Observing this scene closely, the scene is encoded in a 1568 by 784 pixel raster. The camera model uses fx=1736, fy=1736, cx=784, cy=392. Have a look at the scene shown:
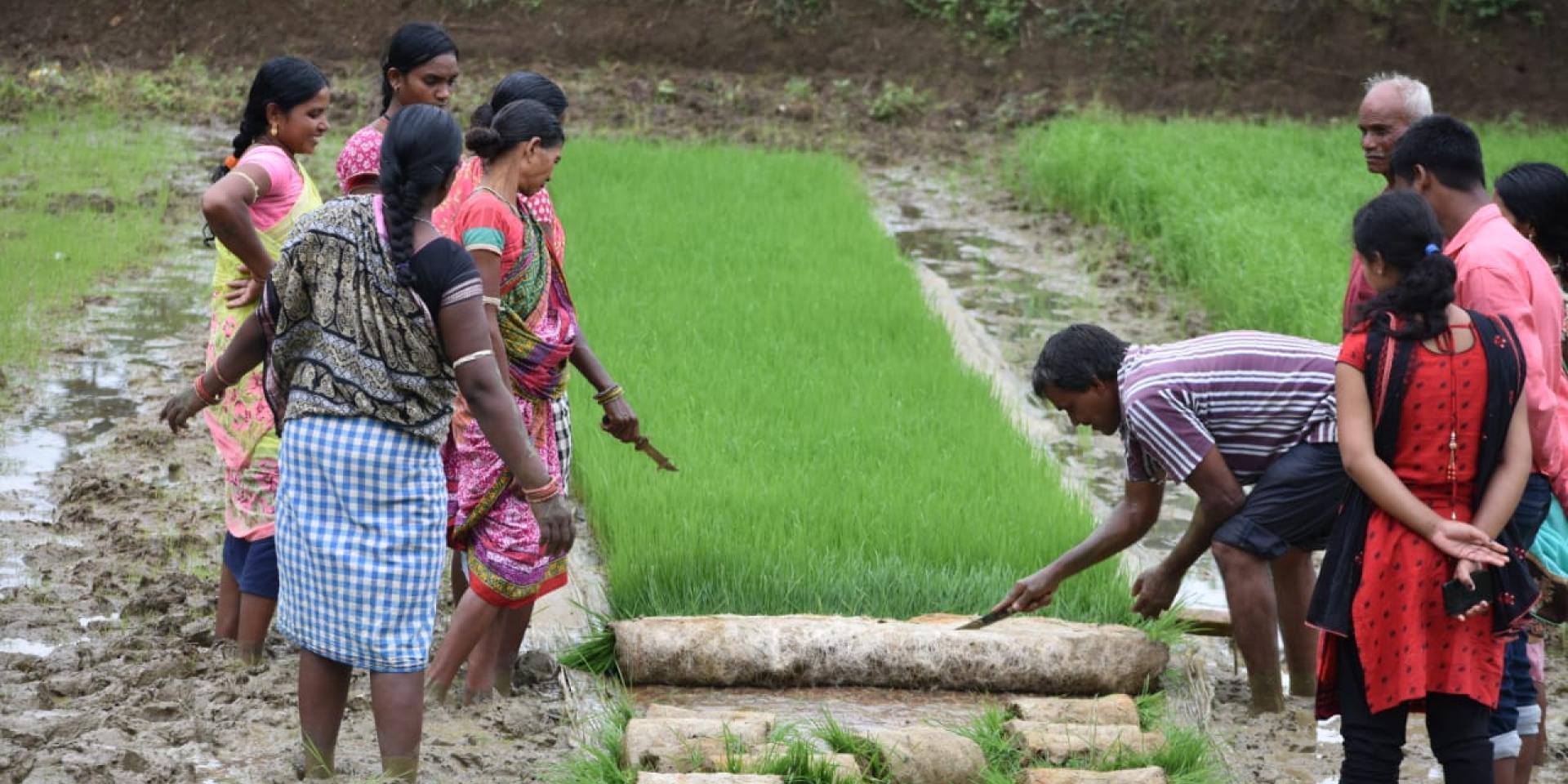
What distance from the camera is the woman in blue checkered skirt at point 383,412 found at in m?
3.16

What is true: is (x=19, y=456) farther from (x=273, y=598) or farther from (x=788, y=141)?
(x=788, y=141)

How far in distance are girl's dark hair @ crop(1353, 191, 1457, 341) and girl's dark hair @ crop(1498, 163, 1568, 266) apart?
2.46 feet

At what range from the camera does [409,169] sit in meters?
3.18

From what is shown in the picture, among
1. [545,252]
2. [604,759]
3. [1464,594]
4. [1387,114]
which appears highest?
[1387,114]

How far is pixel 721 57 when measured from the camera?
17641 mm

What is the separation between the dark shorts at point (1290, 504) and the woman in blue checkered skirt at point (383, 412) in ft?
5.51

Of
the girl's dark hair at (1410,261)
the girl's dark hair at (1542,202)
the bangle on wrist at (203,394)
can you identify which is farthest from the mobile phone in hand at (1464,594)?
the bangle on wrist at (203,394)

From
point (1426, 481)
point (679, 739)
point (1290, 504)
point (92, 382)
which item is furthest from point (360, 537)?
point (92, 382)

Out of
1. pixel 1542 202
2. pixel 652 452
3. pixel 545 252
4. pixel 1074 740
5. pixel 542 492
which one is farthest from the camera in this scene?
pixel 652 452

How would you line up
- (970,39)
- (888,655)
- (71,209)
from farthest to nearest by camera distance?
(970,39) → (71,209) → (888,655)

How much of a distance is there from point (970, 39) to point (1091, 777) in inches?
610

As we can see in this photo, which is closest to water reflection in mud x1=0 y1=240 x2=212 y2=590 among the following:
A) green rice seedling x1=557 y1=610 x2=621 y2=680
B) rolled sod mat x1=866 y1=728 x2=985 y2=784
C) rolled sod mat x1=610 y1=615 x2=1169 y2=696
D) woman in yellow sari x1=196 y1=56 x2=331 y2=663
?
woman in yellow sari x1=196 y1=56 x2=331 y2=663

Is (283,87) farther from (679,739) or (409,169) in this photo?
(679,739)

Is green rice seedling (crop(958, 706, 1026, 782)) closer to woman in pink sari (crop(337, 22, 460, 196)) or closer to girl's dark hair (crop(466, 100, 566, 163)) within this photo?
girl's dark hair (crop(466, 100, 566, 163))
